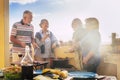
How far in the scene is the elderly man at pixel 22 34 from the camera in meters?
2.38

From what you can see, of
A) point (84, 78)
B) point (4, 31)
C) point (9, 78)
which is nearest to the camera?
point (9, 78)

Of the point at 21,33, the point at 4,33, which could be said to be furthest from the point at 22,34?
the point at 4,33

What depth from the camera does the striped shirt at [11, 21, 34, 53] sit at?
2385 mm

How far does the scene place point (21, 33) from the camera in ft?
7.92

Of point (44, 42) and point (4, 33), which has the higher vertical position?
point (4, 33)

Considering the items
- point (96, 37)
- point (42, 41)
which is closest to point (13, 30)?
point (42, 41)

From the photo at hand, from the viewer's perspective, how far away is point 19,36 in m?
2.42

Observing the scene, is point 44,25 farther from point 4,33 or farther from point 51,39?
point 4,33

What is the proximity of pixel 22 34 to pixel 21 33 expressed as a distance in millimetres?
16

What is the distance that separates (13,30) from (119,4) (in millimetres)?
1198

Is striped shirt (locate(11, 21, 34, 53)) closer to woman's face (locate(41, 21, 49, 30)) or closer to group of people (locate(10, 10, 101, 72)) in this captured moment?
group of people (locate(10, 10, 101, 72))

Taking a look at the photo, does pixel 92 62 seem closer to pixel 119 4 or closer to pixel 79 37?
pixel 79 37

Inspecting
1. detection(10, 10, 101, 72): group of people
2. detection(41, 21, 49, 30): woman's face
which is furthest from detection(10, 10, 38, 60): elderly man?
detection(41, 21, 49, 30): woman's face

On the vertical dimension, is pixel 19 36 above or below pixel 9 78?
above
